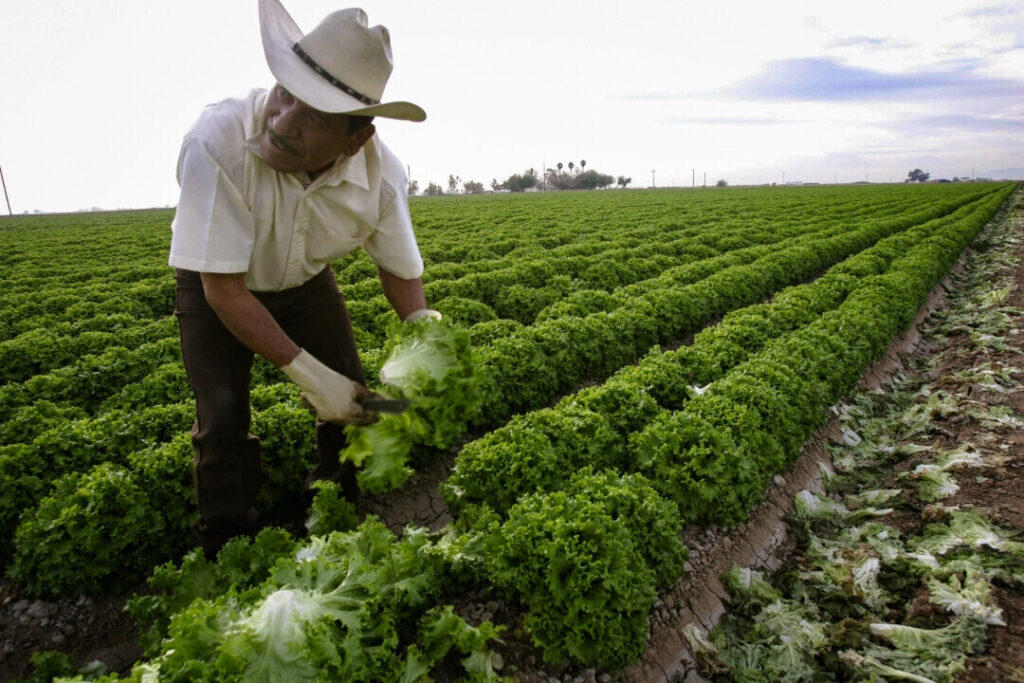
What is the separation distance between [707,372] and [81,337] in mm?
9642

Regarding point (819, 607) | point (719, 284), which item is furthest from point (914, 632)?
point (719, 284)

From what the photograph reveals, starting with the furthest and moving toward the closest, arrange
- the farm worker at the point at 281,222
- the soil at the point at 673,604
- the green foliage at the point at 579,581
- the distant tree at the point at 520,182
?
the distant tree at the point at 520,182
the soil at the point at 673,604
the green foliage at the point at 579,581
the farm worker at the point at 281,222

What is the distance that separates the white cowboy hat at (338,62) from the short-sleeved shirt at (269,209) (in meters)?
0.34

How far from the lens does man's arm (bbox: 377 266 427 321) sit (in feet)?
11.7

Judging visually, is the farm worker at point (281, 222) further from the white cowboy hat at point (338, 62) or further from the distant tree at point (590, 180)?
the distant tree at point (590, 180)

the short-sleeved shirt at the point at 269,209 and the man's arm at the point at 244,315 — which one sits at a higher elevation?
the short-sleeved shirt at the point at 269,209

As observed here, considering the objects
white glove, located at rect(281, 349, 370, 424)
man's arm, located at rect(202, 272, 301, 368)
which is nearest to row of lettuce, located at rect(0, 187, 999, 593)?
white glove, located at rect(281, 349, 370, 424)

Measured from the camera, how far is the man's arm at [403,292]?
358cm

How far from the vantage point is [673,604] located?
13.2 feet

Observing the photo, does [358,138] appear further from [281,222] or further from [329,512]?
[329,512]

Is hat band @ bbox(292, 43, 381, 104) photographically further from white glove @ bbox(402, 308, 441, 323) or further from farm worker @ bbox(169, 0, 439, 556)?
white glove @ bbox(402, 308, 441, 323)

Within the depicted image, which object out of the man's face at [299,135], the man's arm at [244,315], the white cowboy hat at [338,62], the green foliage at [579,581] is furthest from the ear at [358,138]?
the green foliage at [579,581]

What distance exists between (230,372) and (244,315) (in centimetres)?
87

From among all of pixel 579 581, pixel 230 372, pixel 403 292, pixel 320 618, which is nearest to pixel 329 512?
pixel 230 372
